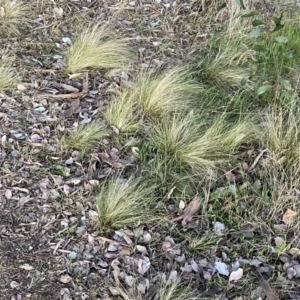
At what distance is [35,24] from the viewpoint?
4.13m

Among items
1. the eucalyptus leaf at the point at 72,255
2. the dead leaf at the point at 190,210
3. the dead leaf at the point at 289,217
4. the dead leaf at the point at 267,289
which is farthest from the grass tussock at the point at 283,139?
the eucalyptus leaf at the point at 72,255

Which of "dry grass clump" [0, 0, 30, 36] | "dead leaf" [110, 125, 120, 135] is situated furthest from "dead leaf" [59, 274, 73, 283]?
"dry grass clump" [0, 0, 30, 36]

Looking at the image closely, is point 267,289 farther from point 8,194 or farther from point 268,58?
point 268,58

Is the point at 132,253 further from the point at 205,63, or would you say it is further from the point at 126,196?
the point at 205,63

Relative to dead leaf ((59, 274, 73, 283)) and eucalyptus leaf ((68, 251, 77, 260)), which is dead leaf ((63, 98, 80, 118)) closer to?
eucalyptus leaf ((68, 251, 77, 260))

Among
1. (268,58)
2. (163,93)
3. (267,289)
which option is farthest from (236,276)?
(268,58)

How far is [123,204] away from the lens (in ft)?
8.84

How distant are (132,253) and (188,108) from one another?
1.16 m

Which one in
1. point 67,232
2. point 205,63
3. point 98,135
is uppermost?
point 205,63

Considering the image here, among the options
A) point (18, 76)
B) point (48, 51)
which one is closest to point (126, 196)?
point (18, 76)

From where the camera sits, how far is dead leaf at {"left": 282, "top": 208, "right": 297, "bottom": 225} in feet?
8.86

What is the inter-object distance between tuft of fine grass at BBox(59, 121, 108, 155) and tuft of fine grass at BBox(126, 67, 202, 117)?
317mm

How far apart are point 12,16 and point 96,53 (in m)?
0.83

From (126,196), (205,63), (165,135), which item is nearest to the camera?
(126,196)
